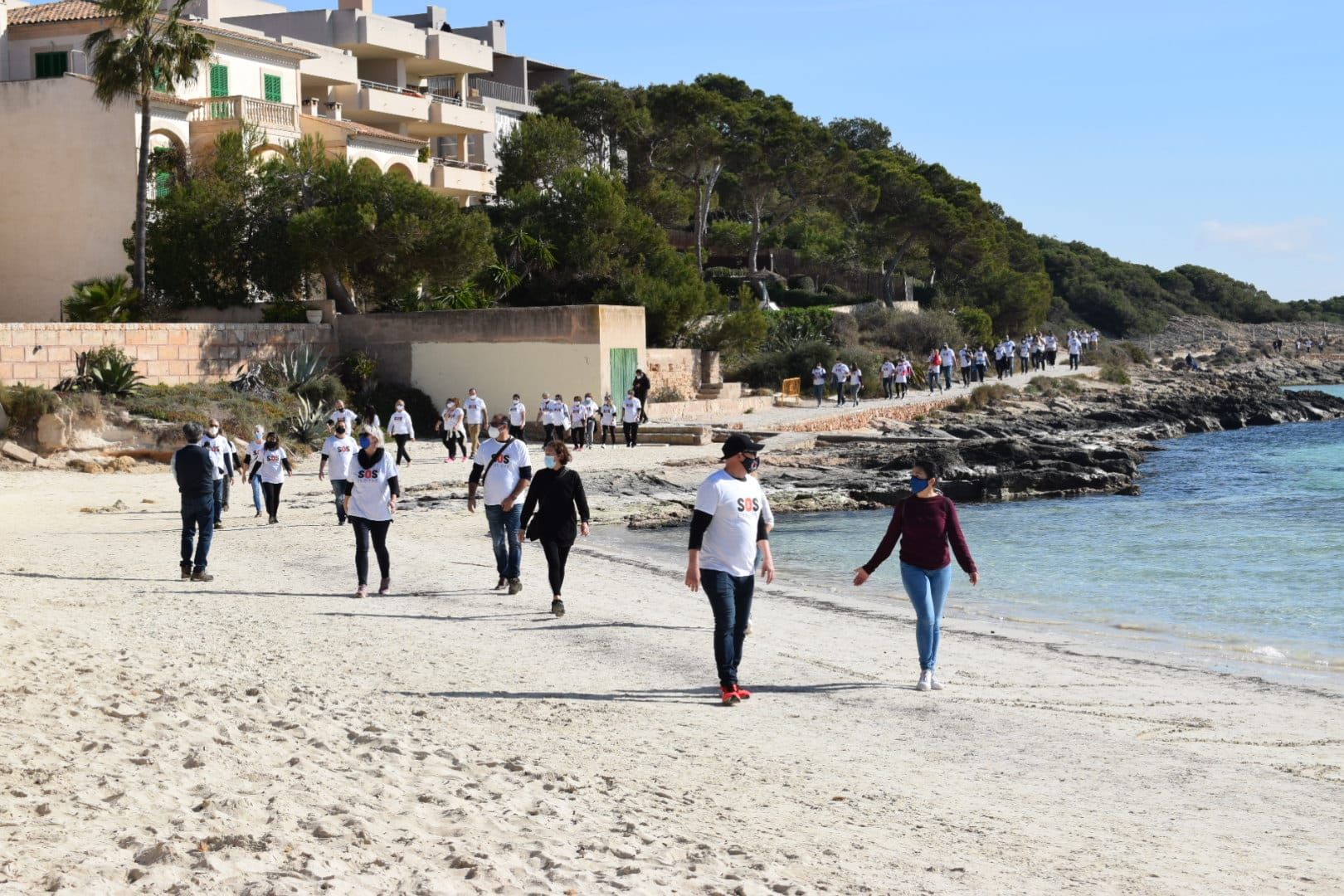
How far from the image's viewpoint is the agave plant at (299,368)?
104 feet

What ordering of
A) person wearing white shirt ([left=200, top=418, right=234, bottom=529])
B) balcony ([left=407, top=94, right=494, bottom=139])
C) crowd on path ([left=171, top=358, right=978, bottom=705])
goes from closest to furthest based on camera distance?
crowd on path ([left=171, top=358, right=978, bottom=705]) → person wearing white shirt ([left=200, top=418, right=234, bottom=529]) → balcony ([left=407, top=94, right=494, bottom=139])

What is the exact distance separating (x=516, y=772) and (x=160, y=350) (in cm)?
2544

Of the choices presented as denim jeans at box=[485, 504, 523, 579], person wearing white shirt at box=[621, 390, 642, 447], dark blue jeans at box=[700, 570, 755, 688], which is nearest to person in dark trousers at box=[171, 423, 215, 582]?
denim jeans at box=[485, 504, 523, 579]

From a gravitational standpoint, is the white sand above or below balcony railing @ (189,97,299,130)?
below

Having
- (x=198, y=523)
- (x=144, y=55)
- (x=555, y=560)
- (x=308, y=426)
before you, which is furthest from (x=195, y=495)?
(x=144, y=55)

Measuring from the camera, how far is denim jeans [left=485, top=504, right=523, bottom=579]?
1322 centimetres

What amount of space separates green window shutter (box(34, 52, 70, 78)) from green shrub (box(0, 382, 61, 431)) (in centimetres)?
→ 1704

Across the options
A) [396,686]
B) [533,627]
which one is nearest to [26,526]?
[533,627]

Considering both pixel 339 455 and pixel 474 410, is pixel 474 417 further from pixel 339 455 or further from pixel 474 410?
pixel 339 455

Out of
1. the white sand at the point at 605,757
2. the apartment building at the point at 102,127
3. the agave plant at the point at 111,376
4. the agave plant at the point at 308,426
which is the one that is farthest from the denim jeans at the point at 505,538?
the apartment building at the point at 102,127

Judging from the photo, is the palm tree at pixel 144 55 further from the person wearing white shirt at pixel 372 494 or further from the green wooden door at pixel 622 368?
the person wearing white shirt at pixel 372 494

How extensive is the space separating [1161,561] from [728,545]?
43.5ft

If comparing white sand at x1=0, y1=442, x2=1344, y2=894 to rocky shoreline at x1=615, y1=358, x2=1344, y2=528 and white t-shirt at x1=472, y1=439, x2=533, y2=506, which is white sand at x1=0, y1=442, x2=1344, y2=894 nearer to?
white t-shirt at x1=472, y1=439, x2=533, y2=506

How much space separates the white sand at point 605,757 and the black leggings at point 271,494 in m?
5.86
